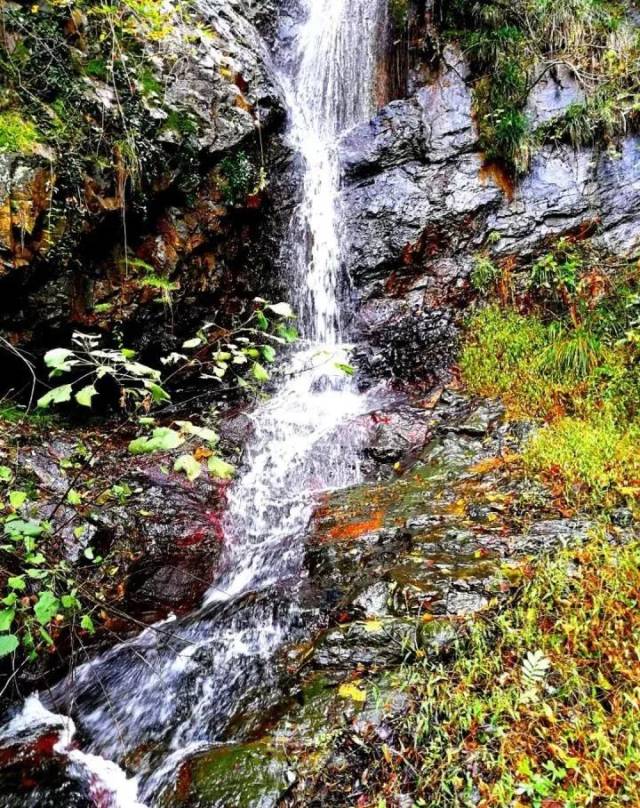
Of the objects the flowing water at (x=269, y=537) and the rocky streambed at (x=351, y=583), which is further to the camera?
the flowing water at (x=269, y=537)

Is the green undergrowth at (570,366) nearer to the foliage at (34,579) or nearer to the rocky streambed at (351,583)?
the rocky streambed at (351,583)

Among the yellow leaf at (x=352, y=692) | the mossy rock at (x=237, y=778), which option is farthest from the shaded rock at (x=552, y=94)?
the mossy rock at (x=237, y=778)

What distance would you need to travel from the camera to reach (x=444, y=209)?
24.5 ft

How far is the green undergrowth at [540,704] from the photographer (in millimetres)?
2236

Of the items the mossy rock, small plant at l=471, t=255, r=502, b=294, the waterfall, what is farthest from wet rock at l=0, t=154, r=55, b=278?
small plant at l=471, t=255, r=502, b=294

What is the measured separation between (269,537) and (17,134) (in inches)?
182

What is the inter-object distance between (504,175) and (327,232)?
9.27ft

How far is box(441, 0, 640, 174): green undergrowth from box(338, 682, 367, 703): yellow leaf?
737cm

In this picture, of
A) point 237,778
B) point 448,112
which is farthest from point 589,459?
point 448,112

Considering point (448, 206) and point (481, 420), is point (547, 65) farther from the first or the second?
point (481, 420)

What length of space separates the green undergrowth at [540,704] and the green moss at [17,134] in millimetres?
5522

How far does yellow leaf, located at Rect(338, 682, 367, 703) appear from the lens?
282 centimetres

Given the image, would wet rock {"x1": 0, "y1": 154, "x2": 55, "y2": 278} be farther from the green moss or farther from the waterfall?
the waterfall

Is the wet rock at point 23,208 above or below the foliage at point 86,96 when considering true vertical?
below
